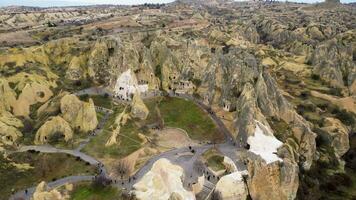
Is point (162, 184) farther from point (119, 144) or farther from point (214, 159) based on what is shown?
point (119, 144)

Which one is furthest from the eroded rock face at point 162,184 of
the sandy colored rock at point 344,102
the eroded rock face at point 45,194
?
the sandy colored rock at point 344,102

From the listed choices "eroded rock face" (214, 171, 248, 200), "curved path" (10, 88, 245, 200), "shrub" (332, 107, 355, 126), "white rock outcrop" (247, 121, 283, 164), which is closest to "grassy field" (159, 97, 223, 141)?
"curved path" (10, 88, 245, 200)

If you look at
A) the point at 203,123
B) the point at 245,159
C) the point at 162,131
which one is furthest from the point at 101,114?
the point at 245,159

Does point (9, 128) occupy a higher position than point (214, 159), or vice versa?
point (214, 159)

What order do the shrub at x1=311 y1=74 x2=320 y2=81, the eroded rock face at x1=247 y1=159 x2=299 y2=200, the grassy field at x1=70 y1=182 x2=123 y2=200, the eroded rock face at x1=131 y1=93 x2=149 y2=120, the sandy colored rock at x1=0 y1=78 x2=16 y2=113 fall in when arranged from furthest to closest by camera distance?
the shrub at x1=311 y1=74 x2=320 y2=81, the sandy colored rock at x1=0 y1=78 x2=16 y2=113, the eroded rock face at x1=131 y1=93 x2=149 y2=120, the eroded rock face at x1=247 y1=159 x2=299 y2=200, the grassy field at x1=70 y1=182 x2=123 y2=200

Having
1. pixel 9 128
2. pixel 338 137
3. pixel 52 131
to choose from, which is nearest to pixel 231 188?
pixel 52 131

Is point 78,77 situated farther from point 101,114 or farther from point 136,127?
point 136,127

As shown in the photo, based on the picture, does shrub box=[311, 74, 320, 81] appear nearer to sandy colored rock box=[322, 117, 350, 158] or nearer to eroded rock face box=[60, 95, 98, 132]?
sandy colored rock box=[322, 117, 350, 158]
